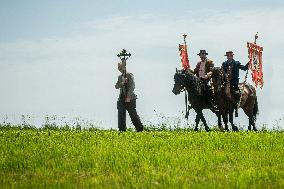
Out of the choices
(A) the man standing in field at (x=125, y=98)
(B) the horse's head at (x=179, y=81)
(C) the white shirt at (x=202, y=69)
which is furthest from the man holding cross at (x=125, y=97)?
(C) the white shirt at (x=202, y=69)

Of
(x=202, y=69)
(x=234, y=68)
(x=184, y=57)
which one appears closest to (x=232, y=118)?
(x=234, y=68)

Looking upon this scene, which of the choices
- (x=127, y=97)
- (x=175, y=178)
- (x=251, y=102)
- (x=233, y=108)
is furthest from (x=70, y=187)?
(x=251, y=102)

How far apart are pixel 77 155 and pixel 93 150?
619mm

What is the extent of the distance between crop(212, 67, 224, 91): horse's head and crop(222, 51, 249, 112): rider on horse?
0.72 meters

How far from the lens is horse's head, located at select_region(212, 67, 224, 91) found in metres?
21.7

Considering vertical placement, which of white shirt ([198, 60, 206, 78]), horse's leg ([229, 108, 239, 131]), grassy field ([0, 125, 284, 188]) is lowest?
grassy field ([0, 125, 284, 188])

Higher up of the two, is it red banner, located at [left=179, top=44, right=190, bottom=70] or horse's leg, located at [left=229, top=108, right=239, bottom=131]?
red banner, located at [left=179, top=44, right=190, bottom=70]

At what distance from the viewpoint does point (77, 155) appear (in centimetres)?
1171

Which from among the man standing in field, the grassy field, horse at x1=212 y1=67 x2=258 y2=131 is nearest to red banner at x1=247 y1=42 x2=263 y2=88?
horse at x1=212 y1=67 x2=258 y2=131

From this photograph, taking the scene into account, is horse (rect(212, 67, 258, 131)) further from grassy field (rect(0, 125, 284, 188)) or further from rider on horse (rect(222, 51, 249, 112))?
grassy field (rect(0, 125, 284, 188))

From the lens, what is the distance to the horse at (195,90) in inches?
843

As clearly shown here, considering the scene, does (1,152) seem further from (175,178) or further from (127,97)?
(127,97)

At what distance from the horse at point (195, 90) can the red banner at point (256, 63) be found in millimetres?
2373

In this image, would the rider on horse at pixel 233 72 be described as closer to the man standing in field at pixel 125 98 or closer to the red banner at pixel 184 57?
the red banner at pixel 184 57
